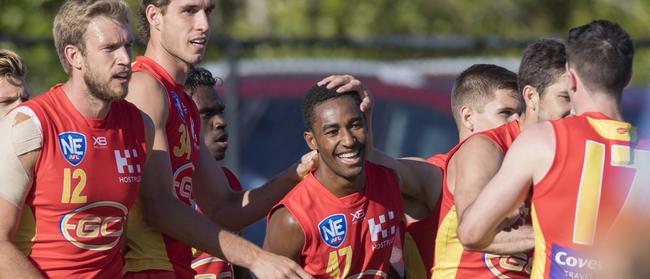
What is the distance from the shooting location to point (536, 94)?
16.6 ft

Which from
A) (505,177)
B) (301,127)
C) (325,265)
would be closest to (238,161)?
(301,127)

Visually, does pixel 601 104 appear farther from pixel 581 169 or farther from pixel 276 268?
pixel 276 268

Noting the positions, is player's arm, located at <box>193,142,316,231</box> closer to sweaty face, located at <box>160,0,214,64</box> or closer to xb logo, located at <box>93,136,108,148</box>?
sweaty face, located at <box>160,0,214,64</box>

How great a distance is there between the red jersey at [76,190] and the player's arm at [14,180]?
0.05m

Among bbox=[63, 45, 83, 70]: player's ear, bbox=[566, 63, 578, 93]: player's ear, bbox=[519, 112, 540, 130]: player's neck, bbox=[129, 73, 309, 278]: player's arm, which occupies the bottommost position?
bbox=[129, 73, 309, 278]: player's arm

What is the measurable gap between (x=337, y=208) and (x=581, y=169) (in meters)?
1.52

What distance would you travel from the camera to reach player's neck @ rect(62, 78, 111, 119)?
4695 mm

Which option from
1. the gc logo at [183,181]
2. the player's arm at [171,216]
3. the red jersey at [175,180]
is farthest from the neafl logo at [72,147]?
the gc logo at [183,181]

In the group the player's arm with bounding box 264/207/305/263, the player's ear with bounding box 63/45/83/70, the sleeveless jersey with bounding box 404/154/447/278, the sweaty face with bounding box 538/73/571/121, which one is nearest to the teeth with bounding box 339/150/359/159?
the player's arm with bounding box 264/207/305/263

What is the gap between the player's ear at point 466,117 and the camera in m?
5.64

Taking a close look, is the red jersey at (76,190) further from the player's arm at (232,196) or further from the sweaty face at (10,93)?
the player's arm at (232,196)

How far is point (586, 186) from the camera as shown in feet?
13.2

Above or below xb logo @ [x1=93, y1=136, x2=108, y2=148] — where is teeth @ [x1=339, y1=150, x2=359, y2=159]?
below

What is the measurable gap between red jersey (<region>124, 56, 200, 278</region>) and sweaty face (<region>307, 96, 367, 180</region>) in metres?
0.61
